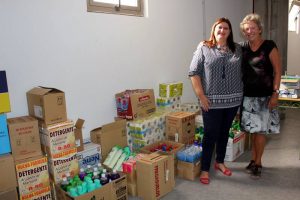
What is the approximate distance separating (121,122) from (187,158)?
729 mm

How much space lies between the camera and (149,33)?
3.27m

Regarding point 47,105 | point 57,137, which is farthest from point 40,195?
point 47,105

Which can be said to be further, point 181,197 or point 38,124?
point 181,197

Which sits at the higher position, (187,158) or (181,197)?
(187,158)

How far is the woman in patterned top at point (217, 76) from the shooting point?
235 cm

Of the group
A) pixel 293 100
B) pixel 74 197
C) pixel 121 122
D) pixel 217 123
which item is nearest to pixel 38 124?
pixel 74 197

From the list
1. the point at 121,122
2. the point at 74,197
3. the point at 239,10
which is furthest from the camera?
the point at 239,10

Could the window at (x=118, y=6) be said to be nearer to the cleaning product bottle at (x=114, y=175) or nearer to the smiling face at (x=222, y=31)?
the smiling face at (x=222, y=31)

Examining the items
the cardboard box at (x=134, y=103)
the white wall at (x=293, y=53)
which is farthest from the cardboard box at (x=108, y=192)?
the white wall at (x=293, y=53)

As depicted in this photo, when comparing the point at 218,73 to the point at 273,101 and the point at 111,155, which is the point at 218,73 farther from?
the point at 111,155

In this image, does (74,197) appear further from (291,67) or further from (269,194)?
(291,67)

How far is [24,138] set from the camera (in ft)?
6.59

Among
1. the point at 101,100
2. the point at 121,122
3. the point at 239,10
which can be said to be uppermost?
the point at 239,10

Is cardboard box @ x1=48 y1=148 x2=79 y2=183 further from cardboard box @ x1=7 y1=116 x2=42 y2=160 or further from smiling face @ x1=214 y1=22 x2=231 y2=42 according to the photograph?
smiling face @ x1=214 y1=22 x2=231 y2=42
